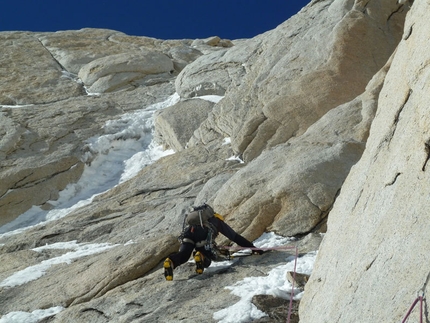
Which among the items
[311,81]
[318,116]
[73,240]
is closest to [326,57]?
[311,81]

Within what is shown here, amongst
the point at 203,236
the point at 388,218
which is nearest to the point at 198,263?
the point at 203,236

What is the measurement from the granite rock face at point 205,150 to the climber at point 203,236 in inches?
14.5

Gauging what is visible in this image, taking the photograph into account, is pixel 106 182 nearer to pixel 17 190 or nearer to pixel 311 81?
pixel 17 190

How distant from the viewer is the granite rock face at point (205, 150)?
25.3ft

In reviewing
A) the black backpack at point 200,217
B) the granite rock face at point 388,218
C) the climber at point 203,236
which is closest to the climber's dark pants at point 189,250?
the climber at point 203,236

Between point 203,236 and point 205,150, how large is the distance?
9.37m

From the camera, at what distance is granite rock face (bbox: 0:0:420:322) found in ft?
25.3

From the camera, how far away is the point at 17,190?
21422mm

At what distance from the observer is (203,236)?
35.1 feet

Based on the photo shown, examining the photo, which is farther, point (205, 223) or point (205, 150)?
point (205, 150)

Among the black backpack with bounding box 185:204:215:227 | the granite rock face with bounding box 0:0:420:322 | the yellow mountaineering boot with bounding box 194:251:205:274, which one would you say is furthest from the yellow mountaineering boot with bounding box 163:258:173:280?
the black backpack with bounding box 185:204:215:227

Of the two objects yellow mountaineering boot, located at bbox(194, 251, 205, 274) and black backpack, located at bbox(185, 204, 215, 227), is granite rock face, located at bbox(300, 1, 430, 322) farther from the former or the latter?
black backpack, located at bbox(185, 204, 215, 227)

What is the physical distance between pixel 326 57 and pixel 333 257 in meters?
13.2

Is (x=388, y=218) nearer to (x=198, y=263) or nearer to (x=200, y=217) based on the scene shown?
(x=198, y=263)
